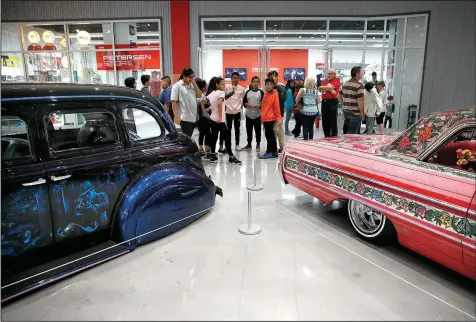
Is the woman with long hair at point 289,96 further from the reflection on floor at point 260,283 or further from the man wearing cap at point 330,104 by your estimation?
the reflection on floor at point 260,283

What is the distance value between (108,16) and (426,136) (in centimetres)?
1067

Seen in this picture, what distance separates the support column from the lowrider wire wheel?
8.65 meters

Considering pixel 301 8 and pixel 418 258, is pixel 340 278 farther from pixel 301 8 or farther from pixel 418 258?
pixel 301 8

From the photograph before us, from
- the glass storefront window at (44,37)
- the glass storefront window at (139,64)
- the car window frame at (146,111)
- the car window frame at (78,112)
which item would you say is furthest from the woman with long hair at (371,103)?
the glass storefront window at (44,37)

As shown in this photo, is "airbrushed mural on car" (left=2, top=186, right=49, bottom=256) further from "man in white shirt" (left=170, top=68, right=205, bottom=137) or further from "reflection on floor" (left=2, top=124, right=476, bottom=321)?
"man in white shirt" (left=170, top=68, right=205, bottom=137)

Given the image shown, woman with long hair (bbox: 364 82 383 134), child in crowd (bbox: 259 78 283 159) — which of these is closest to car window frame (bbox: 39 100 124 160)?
child in crowd (bbox: 259 78 283 159)

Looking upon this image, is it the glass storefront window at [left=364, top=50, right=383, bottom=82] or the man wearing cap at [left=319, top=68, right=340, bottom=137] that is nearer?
the man wearing cap at [left=319, top=68, right=340, bottom=137]

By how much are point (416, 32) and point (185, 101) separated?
8428 millimetres

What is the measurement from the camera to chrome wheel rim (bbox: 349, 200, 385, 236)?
3.25 metres

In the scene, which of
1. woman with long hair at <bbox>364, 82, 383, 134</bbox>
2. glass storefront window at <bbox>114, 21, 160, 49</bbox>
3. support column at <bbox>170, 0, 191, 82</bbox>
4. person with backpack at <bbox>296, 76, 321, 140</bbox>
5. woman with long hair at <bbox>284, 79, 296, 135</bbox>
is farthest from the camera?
glass storefront window at <bbox>114, 21, 160, 49</bbox>

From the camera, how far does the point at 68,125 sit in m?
2.96

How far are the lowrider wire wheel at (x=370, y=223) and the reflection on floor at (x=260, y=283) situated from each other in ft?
0.32

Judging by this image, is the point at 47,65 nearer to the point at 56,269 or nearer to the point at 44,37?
the point at 44,37

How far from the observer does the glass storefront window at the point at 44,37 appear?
37.4 feet
